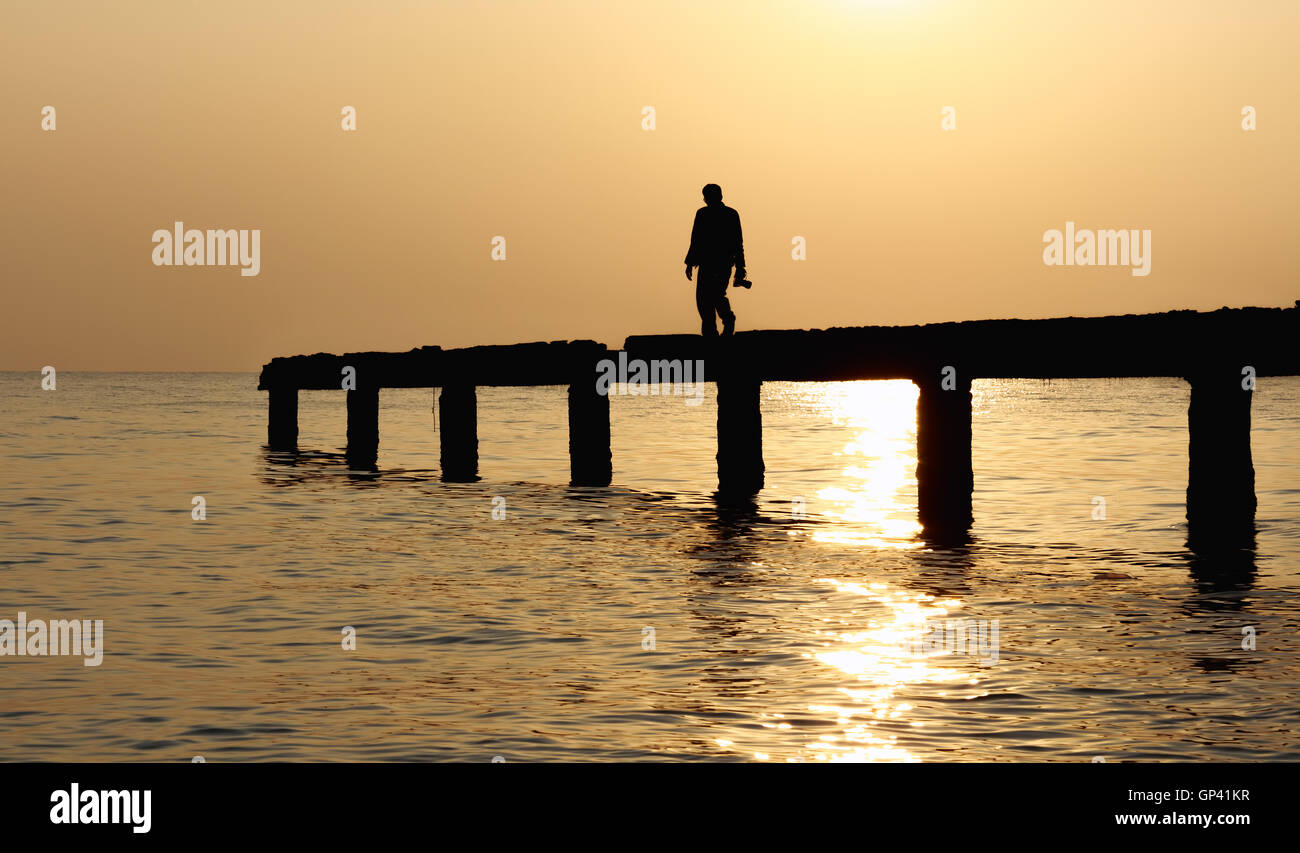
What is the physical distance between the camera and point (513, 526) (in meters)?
15.9

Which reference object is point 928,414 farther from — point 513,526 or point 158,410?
point 158,410

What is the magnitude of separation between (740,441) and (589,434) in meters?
2.73

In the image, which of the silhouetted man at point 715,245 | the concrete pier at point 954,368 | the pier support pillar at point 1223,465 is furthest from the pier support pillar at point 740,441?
the pier support pillar at point 1223,465

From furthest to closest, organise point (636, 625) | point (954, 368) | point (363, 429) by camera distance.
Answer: point (363, 429) < point (954, 368) < point (636, 625)

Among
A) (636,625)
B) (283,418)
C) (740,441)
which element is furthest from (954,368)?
(283,418)

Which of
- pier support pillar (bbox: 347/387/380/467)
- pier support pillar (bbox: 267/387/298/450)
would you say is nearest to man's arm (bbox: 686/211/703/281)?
pier support pillar (bbox: 347/387/380/467)

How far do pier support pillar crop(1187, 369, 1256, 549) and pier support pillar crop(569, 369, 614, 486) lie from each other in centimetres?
887

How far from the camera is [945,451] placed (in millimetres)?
15727

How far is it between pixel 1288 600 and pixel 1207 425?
3.34 m

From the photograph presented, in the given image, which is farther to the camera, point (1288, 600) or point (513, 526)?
point (513, 526)

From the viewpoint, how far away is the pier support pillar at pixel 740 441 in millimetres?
18328

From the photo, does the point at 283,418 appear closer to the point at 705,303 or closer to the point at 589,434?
the point at 589,434

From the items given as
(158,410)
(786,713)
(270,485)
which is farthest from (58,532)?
(158,410)

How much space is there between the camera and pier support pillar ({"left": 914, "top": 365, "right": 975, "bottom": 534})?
1544cm
